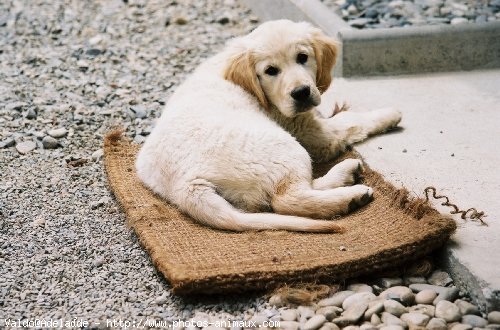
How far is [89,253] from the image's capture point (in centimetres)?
346

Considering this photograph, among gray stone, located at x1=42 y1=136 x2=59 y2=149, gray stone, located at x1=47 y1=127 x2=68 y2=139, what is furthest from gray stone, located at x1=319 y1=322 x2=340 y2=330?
gray stone, located at x1=47 y1=127 x2=68 y2=139

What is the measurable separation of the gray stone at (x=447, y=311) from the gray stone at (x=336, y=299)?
0.35 m

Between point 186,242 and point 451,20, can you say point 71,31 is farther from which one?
point 186,242

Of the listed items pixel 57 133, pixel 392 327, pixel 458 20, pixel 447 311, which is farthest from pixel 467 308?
pixel 458 20

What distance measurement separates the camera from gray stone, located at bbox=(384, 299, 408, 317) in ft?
9.27

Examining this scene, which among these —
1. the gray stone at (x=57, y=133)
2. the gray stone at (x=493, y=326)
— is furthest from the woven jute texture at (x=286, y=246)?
the gray stone at (x=57, y=133)

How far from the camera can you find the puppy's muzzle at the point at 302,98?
12.8 feet

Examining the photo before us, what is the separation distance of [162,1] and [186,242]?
520cm

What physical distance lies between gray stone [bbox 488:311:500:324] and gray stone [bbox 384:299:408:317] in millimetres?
316

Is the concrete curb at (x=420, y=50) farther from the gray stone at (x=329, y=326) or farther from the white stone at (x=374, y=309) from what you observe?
the gray stone at (x=329, y=326)

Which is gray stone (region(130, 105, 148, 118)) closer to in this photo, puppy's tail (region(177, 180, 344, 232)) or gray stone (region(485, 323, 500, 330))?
puppy's tail (region(177, 180, 344, 232))

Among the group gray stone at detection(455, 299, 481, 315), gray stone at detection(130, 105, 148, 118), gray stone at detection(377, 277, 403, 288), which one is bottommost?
gray stone at detection(130, 105, 148, 118)

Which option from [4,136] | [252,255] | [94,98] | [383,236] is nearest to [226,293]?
[252,255]

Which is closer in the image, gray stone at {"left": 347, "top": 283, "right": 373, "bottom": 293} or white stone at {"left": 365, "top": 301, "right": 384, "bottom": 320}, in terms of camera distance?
white stone at {"left": 365, "top": 301, "right": 384, "bottom": 320}
